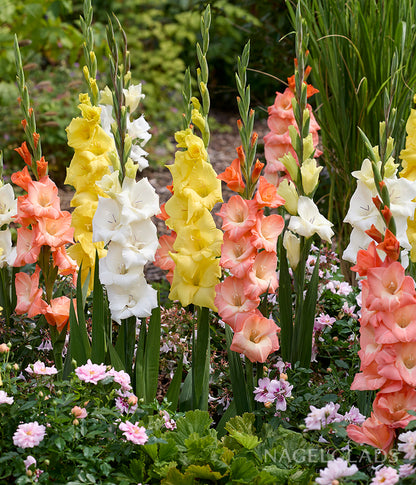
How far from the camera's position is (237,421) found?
185 cm

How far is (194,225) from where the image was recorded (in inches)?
73.8

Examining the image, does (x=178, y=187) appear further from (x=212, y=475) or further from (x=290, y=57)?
(x=290, y=57)

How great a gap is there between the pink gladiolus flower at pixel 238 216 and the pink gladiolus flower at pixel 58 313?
24.9 inches

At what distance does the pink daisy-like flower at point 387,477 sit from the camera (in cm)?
146

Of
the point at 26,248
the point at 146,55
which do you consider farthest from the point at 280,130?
the point at 146,55

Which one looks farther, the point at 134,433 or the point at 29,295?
the point at 29,295

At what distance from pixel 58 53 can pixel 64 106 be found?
624 millimetres

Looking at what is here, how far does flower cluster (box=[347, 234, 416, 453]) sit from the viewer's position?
157cm

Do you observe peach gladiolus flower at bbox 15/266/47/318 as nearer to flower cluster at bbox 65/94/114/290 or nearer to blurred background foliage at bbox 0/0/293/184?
flower cluster at bbox 65/94/114/290

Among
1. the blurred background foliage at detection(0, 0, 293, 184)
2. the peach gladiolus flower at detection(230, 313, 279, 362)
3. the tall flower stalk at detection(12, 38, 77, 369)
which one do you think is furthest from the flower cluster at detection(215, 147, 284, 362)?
the blurred background foliage at detection(0, 0, 293, 184)

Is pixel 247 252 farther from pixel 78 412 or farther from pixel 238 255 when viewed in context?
pixel 78 412

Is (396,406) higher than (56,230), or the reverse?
(56,230)

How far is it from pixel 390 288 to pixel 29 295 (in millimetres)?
1191

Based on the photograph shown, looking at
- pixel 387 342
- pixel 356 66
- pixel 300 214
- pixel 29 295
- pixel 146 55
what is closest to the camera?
pixel 387 342
